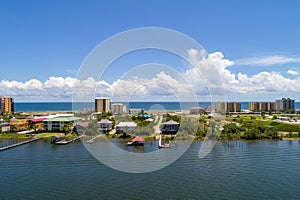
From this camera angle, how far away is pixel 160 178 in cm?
661

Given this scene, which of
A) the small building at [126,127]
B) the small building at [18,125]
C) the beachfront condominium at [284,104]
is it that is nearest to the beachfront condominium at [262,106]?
the beachfront condominium at [284,104]

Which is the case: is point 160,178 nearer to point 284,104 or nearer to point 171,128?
point 171,128

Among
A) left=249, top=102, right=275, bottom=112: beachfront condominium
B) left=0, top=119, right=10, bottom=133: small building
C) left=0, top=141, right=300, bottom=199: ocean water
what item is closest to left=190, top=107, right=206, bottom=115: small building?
left=0, top=141, right=300, bottom=199: ocean water

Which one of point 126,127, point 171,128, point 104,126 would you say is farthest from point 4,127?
point 171,128

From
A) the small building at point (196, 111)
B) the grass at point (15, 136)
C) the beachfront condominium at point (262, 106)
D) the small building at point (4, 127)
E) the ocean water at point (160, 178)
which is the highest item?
the beachfront condominium at point (262, 106)

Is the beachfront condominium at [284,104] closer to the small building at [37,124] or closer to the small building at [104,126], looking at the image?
the small building at [104,126]

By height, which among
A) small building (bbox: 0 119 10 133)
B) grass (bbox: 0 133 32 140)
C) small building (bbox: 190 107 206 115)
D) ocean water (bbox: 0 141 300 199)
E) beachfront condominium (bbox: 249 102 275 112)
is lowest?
ocean water (bbox: 0 141 300 199)

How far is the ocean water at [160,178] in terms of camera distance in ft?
18.5

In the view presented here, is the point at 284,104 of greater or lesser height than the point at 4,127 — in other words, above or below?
above

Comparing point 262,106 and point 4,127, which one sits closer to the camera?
point 4,127

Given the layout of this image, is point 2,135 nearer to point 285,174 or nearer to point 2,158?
point 2,158

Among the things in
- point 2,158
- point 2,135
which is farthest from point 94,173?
point 2,135

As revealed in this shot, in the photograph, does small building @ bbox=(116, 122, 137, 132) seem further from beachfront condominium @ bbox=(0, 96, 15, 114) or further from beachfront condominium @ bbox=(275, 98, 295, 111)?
beachfront condominium @ bbox=(275, 98, 295, 111)

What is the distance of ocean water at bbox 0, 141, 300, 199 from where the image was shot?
5652 mm
